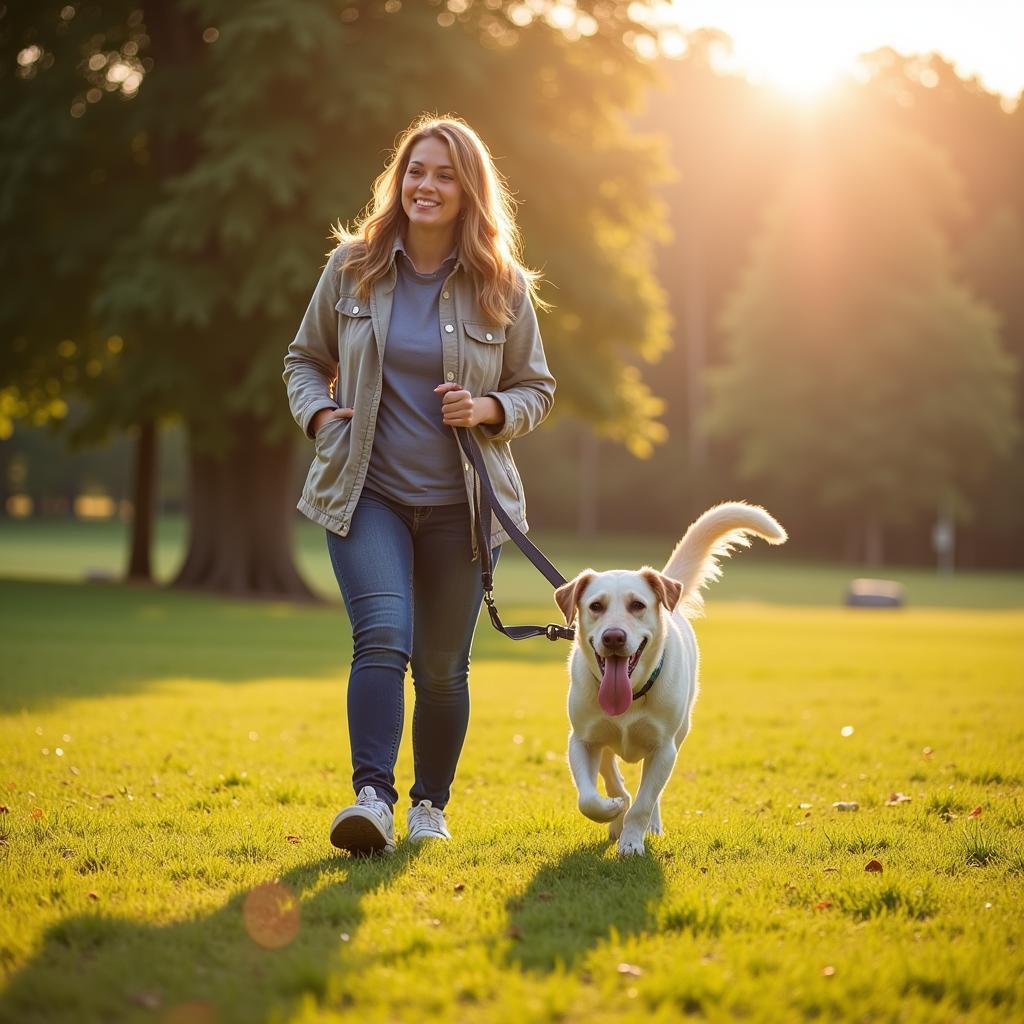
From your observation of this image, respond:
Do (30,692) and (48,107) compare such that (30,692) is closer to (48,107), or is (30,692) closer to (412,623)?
(412,623)

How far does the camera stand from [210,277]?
19.0 m

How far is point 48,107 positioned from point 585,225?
352 inches

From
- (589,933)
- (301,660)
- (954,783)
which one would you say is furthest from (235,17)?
(589,933)

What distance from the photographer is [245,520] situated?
22.4m

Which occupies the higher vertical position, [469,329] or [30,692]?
[469,329]

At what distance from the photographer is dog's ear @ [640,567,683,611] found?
5.02 metres

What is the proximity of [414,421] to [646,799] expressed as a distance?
1.75 m

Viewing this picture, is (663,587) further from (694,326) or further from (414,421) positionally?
(694,326)

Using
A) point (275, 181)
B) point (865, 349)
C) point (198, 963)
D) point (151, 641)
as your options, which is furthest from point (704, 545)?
point (865, 349)

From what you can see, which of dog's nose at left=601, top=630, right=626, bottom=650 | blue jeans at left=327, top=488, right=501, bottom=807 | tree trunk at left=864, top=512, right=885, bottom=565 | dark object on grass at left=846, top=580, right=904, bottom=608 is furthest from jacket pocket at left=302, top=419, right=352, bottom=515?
tree trunk at left=864, top=512, right=885, bottom=565

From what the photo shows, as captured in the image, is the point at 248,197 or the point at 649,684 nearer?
the point at 649,684

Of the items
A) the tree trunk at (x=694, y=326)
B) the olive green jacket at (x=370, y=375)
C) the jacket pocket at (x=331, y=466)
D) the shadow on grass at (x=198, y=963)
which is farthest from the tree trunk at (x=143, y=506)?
the tree trunk at (x=694, y=326)

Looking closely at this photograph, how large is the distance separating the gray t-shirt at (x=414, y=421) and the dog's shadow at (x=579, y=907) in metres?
1.51

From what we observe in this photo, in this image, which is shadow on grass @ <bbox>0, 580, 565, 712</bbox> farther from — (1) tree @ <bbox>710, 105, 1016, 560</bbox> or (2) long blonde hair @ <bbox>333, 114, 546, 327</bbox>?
(1) tree @ <bbox>710, 105, 1016, 560</bbox>
